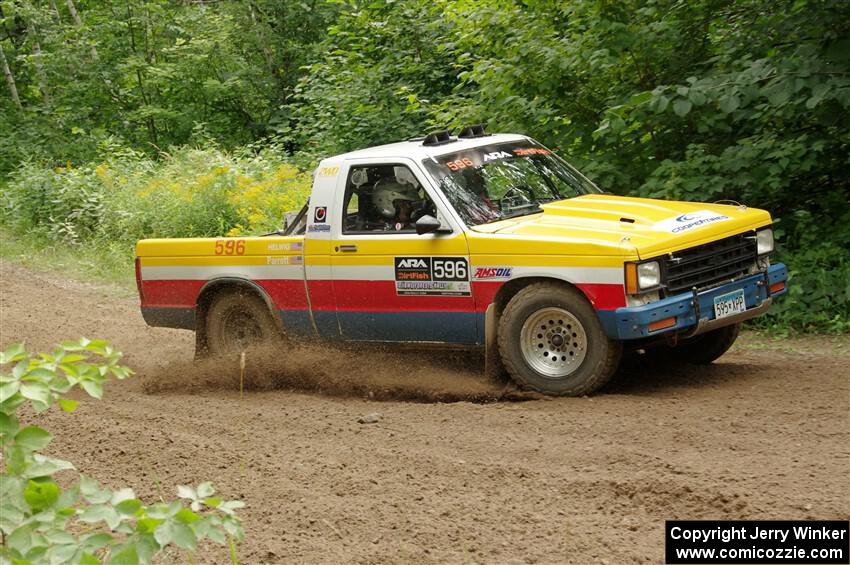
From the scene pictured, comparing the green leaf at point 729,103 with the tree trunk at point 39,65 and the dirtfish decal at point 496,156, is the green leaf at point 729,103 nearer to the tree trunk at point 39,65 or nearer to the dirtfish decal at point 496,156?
the dirtfish decal at point 496,156

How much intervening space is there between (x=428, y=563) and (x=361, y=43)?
1462 cm

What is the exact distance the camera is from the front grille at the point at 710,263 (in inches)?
294

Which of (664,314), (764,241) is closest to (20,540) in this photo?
(664,314)

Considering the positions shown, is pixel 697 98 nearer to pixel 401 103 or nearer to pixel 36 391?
pixel 36 391

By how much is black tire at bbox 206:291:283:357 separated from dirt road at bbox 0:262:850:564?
15.0 inches

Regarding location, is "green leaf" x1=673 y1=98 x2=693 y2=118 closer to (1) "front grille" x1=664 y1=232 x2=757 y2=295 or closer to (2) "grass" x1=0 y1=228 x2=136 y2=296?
(1) "front grille" x1=664 y1=232 x2=757 y2=295

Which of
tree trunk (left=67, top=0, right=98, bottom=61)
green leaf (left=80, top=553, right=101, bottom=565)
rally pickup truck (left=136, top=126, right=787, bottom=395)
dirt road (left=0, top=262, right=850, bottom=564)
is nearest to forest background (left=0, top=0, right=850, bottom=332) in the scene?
tree trunk (left=67, top=0, right=98, bottom=61)

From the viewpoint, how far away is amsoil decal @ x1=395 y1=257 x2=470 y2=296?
8086 millimetres

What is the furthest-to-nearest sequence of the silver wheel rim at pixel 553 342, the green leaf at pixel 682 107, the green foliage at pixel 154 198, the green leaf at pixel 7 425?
1. the green foliage at pixel 154 198
2. the green leaf at pixel 682 107
3. the silver wheel rim at pixel 553 342
4. the green leaf at pixel 7 425

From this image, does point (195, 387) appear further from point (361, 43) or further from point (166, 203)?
point (361, 43)

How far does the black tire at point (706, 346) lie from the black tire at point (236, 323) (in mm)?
3362

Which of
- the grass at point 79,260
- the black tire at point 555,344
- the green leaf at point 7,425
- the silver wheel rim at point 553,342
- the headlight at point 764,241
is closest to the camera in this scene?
the green leaf at point 7,425

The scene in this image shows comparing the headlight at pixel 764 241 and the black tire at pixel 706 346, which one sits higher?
the headlight at pixel 764 241

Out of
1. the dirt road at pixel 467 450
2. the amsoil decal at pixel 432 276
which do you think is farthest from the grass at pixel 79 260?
the amsoil decal at pixel 432 276
